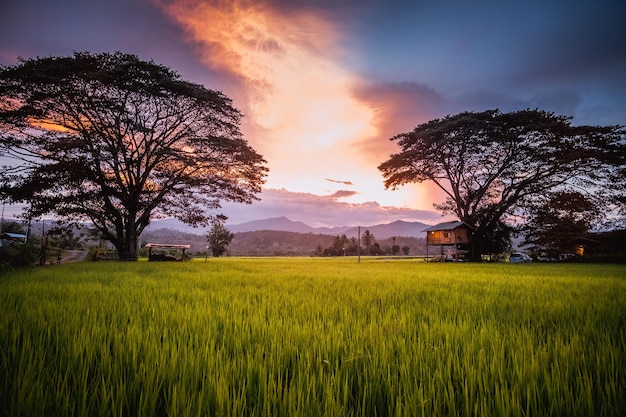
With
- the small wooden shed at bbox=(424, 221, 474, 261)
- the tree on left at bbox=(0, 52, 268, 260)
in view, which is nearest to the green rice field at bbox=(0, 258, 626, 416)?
the tree on left at bbox=(0, 52, 268, 260)

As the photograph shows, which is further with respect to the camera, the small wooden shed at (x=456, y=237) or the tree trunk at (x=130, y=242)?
the small wooden shed at (x=456, y=237)

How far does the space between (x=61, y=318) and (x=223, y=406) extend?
2.86 m

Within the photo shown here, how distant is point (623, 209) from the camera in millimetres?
25750

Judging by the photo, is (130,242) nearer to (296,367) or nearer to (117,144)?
(117,144)

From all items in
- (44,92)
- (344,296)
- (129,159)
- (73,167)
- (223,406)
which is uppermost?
(44,92)

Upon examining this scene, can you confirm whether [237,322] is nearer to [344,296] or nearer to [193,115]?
[344,296]

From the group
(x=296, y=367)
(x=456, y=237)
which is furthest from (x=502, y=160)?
(x=296, y=367)

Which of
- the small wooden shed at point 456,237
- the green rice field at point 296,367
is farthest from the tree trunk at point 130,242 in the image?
the small wooden shed at point 456,237

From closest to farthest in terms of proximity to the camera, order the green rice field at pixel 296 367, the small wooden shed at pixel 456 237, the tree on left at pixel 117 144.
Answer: the green rice field at pixel 296 367 < the tree on left at pixel 117 144 < the small wooden shed at pixel 456 237

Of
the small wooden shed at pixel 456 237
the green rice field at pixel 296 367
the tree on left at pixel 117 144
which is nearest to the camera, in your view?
the green rice field at pixel 296 367

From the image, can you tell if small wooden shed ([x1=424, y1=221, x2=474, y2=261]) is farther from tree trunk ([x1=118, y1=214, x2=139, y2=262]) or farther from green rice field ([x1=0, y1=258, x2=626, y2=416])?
tree trunk ([x1=118, y1=214, x2=139, y2=262])

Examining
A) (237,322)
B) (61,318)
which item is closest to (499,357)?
(237,322)

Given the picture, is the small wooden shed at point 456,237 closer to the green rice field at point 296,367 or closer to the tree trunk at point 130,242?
the green rice field at point 296,367

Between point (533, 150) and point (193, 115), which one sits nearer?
point (193, 115)
